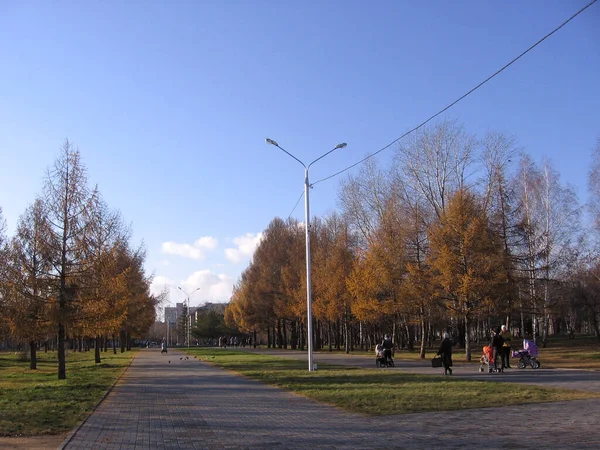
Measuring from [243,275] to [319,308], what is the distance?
2781 cm

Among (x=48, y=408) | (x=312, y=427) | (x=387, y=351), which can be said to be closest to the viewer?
(x=312, y=427)

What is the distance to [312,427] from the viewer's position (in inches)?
428

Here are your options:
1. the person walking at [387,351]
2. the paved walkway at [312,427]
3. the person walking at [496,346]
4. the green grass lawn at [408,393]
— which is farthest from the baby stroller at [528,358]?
the paved walkway at [312,427]

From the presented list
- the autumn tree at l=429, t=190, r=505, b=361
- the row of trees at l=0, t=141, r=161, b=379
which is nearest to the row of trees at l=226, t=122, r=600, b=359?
the autumn tree at l=429, t=190, r=505, b=361

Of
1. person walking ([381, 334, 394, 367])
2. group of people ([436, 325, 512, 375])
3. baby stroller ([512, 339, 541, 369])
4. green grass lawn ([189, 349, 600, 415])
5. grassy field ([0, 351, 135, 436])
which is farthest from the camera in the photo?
person walking ([381, 334, 394, 367])

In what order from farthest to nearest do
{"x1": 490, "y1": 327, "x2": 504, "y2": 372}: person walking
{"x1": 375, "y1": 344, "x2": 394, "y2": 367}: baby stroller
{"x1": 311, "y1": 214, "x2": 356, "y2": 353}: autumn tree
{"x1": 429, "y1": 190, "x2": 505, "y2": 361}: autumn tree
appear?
{"x1": 311, "y1": 214, "x2": 356, "y2": 353}: autumn tree, {"x1": 429, "y1": 190, "x2": 505, "y2": 361}: autumn tree, {"x1": 375, "y1": 344, "x2": 394, "y2": 367}: baby stroller, {"x1": 490, "y1": 327, "x2": 504, "y2": 372}: person walking

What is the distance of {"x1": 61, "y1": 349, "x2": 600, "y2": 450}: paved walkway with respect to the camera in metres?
9.16

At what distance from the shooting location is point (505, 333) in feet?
85.4

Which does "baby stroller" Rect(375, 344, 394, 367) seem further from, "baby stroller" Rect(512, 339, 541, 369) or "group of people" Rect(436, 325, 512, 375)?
"baby stroller" Rect(512, 339, 541, 369)

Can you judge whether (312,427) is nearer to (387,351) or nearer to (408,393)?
(408,393)

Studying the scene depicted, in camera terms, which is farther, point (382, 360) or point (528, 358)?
point (382, 360)

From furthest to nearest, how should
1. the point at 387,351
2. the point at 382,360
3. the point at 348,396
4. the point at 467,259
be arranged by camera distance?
the point at 467,259, the point at 382,360, the point at 387,351, the point at 348,396

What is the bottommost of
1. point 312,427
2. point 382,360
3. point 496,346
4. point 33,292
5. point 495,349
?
point 382,360

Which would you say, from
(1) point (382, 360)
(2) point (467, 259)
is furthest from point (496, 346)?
(2) point (467, 259)
